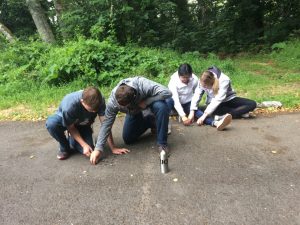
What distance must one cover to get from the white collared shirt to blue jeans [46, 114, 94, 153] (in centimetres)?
155

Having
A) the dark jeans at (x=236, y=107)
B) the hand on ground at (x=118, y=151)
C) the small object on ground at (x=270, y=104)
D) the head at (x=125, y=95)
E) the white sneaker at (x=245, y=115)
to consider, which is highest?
the head at (x=125, y=95)

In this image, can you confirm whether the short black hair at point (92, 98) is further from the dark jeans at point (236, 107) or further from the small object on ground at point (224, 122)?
the dark jeans at point (236, 107)

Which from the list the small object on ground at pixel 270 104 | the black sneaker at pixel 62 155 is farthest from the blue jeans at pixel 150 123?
the small object on ground at pixel 270 104

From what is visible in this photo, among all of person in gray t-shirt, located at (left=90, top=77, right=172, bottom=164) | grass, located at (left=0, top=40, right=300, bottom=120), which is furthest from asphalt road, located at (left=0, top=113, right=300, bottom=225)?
grass, located at (left=0, top=40, right=300, bottom=120)

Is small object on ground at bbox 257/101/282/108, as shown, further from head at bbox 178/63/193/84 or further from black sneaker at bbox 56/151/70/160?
black sneaker at bbox 56/151/70/160

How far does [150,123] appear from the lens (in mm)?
5148

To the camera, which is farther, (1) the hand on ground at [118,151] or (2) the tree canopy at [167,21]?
(2) the tree canopy at [167,21]

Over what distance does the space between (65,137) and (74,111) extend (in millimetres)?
538

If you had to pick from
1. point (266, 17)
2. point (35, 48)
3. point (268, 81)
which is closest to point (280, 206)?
point (268, 81)

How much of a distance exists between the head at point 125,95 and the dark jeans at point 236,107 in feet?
7.42

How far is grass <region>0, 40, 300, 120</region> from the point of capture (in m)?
7.16

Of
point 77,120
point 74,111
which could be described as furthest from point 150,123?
point 74,111

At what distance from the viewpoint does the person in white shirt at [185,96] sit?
5.52 meters

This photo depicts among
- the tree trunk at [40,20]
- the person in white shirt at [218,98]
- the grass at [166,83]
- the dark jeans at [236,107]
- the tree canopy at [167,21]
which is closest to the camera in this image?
the person in white shirt at [218,98]
